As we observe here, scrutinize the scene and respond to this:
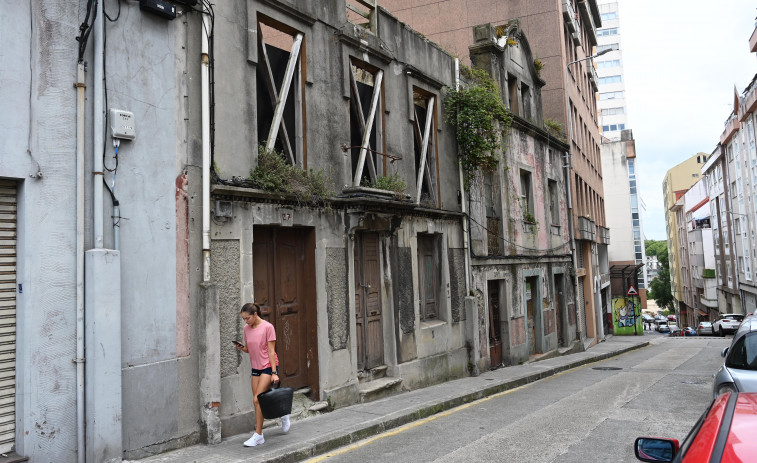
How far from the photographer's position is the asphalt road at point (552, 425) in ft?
22.2

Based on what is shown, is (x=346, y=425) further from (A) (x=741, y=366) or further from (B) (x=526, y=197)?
(B) (x=526, y=197)

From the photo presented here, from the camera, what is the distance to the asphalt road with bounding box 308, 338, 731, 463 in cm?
677

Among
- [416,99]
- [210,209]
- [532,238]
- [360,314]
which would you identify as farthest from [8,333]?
[532,238]

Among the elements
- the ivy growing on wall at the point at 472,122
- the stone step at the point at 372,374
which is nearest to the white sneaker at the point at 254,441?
the stone step at the point at 372,374

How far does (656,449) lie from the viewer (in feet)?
8.93

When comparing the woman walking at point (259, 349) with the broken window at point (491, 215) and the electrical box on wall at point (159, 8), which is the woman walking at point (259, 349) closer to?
the electrical box on wall at point (159, 8)

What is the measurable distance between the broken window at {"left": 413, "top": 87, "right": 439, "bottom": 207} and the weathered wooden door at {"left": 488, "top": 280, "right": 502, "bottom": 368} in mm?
4018

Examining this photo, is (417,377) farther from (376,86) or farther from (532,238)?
(532,238)

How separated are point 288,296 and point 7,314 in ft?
13.6

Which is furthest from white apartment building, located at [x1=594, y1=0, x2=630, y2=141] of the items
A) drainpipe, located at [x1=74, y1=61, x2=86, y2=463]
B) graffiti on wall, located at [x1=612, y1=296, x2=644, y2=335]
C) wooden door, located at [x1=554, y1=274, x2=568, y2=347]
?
drainpipe, located at [x1=74, y1=61, x2=86, y2=463]

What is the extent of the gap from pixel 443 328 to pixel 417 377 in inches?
63.2

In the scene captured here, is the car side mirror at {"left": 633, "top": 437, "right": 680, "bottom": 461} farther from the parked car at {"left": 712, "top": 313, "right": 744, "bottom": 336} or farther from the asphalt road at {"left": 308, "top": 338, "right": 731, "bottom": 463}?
the parked car at {"left": 712, "top": 313, "right": 744, "bottom": 336}

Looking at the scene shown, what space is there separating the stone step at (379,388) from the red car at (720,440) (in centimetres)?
764

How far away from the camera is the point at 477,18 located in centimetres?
2319
